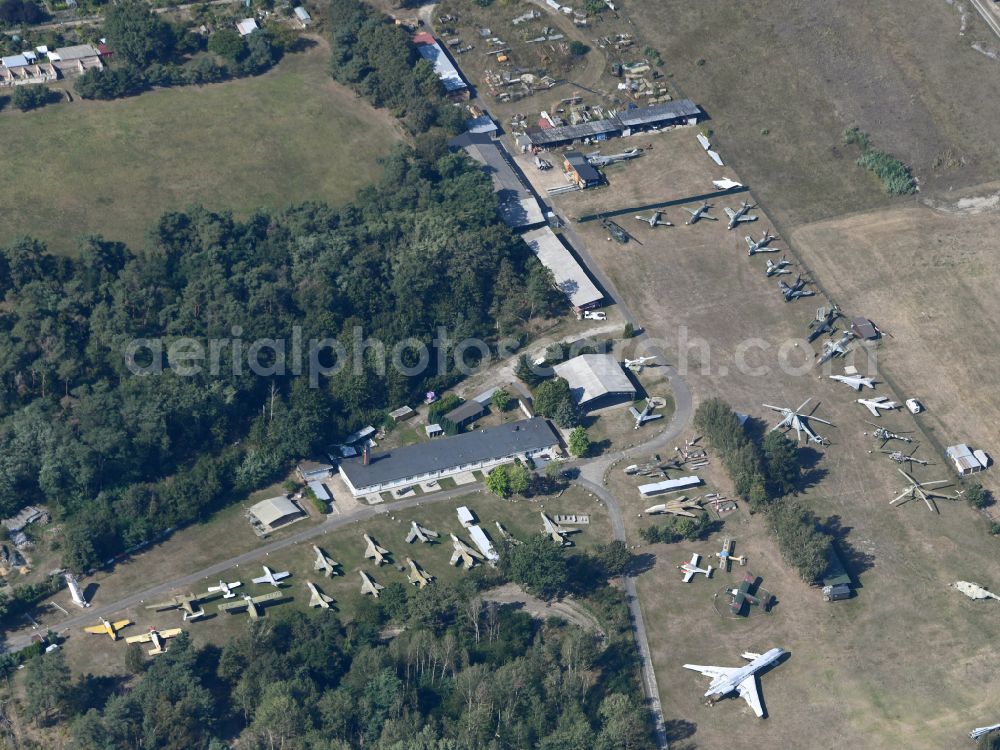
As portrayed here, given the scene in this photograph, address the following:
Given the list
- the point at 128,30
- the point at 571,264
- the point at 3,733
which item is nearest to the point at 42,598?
the point at 3,733

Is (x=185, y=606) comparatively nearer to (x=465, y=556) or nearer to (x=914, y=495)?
(x=465, y=556)

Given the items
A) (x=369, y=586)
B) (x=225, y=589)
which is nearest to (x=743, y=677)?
(x=369, y=586)

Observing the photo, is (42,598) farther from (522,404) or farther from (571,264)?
(571,264)

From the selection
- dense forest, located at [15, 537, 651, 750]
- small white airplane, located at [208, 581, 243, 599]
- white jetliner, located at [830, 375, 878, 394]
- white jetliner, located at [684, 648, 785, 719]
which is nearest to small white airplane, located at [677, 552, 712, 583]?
dense forest, located at [15, 537, 651, 750]

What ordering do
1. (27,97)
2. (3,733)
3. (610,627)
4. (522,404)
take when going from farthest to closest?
(27,97), (522,404), (610,627), (3,733)

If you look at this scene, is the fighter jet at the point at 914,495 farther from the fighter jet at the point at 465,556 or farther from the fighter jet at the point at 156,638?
the fighter jet at the point at 156,638

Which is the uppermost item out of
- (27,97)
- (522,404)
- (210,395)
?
(27,97)
